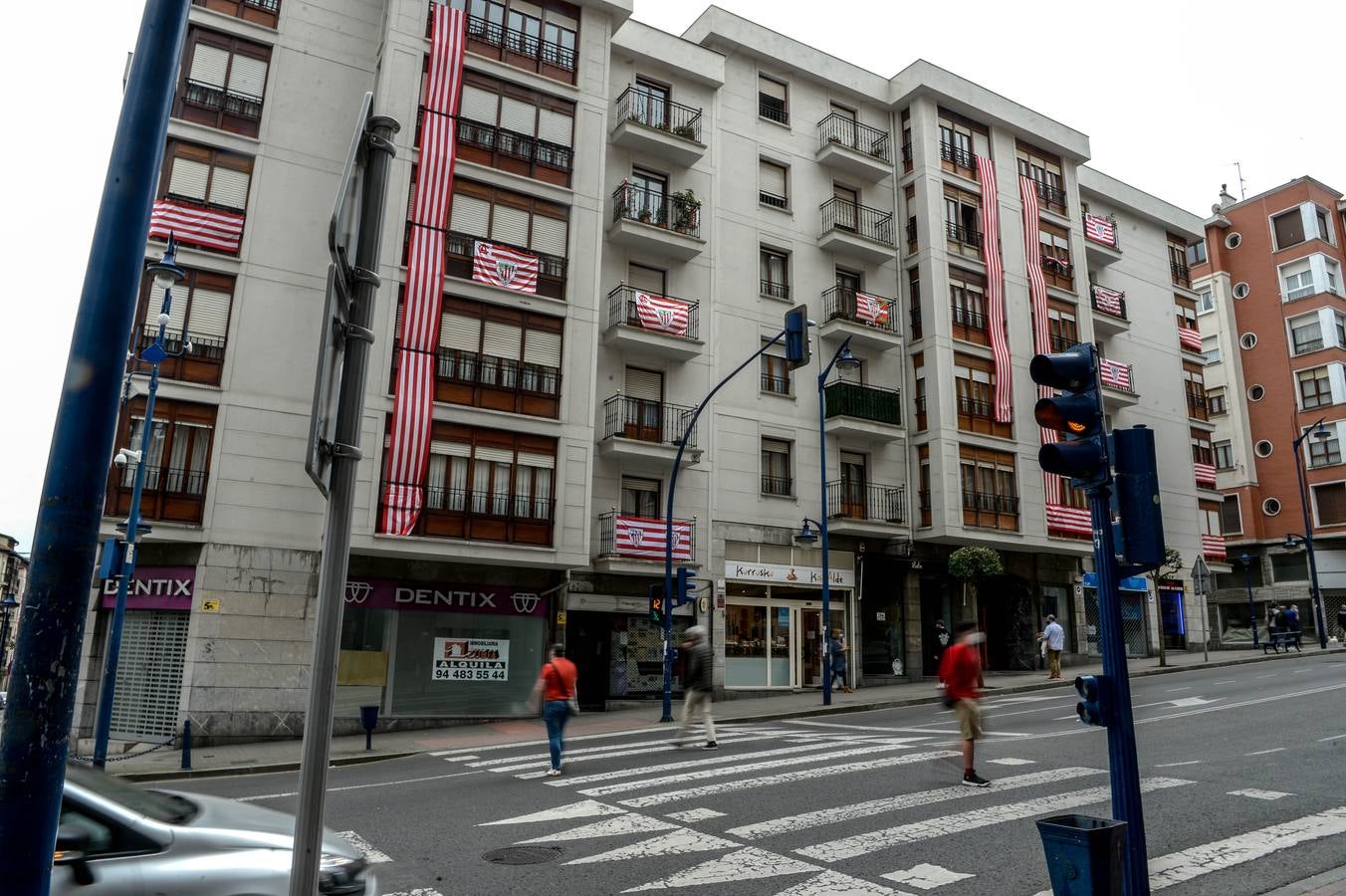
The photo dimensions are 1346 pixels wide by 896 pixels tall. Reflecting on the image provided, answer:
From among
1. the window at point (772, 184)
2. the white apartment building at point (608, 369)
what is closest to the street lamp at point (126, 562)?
the white apartment building at point (608, 369)

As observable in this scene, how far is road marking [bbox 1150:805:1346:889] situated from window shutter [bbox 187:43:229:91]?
953 inches

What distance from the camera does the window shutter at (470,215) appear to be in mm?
23484

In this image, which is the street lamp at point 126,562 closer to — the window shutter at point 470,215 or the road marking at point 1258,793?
the window shutter at point 470,215

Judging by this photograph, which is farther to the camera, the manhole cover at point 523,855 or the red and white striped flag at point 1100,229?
the red and white striped flag at point 1100,229

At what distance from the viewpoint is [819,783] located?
10.8m

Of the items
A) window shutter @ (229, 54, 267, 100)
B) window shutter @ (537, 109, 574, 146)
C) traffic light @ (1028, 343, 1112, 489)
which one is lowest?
traffic light @ (1028, 343, 1112, 489)

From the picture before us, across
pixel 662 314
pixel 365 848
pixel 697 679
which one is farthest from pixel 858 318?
pixel 365 848

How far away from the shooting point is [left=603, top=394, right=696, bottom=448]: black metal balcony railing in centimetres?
2547

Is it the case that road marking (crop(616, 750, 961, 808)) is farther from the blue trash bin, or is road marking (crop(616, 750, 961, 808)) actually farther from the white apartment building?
the white apartment building

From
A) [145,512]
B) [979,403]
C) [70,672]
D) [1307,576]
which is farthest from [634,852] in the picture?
[1307,576]

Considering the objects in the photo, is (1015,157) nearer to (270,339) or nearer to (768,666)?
(768,666)

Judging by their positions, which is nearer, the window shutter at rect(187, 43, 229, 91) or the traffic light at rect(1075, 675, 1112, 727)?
the traffic light at rect(1075, 675, 1112, 727)

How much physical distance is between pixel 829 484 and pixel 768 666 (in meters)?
5.93

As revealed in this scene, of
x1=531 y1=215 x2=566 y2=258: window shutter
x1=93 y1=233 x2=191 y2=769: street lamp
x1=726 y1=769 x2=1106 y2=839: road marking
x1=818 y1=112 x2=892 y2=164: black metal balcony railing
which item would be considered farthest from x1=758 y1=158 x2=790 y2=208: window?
x1=726 y1=769 x2=1106 y2=839: road marking
